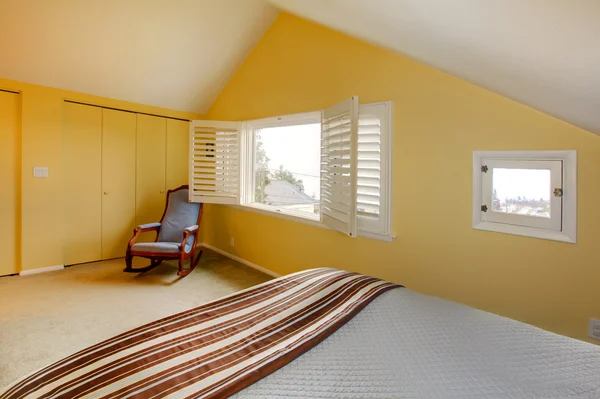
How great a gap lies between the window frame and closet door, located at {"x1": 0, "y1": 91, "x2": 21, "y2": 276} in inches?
97.1

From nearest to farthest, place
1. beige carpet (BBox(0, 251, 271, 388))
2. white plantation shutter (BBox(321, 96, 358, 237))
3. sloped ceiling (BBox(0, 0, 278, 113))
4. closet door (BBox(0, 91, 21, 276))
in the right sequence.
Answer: beige carpet (BBox(0, 251, 271, 388)), white plantation shutter (BBox(321, 96, 358, 237)), sloped ceiling (BBox(0, 0, 278, 113)), closet door (BBox(0, 91, 21, 276))

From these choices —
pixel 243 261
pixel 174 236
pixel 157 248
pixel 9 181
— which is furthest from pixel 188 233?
pixel 9 181

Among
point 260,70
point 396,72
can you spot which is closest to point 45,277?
point 260,70

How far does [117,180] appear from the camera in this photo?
412cm

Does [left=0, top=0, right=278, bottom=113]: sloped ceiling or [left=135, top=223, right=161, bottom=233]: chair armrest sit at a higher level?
[left=0, top=0, right=278, bottom=113]: sloped ceiling

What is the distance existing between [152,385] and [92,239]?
3895 mm

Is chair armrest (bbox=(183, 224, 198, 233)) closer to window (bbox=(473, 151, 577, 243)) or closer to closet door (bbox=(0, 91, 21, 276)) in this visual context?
closet door (bbox=(0, 91, 21, 276))

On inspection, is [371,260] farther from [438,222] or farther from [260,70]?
[260,70]

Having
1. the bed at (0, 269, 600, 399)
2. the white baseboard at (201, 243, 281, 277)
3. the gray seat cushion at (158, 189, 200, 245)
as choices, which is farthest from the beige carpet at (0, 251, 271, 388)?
the bed at (0, 269, 600, 399)

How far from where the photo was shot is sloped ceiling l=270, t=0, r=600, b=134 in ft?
2.52

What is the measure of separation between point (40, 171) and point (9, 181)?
0.97ft

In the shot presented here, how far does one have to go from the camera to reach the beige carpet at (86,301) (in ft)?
6.86

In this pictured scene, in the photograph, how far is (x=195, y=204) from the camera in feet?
13.8

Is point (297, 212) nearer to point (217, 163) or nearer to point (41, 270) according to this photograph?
point (217, 163)
